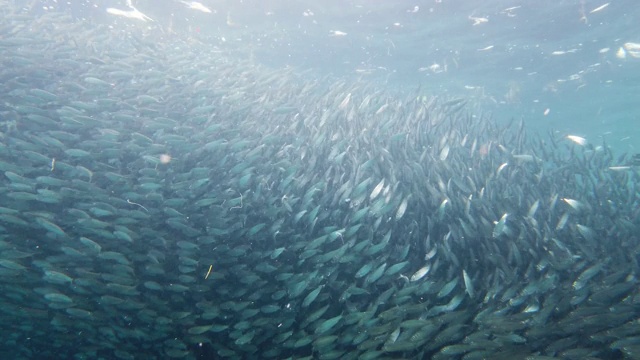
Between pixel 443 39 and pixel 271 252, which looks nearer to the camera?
pixel 271 252

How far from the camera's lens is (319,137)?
8273 mm

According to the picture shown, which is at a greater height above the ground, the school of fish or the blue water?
the blue water

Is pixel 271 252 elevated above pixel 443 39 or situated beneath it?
situated beneath

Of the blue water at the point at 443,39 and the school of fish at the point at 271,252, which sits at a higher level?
the blue water at the point at 443,39

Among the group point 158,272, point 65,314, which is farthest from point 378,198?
point 65,314

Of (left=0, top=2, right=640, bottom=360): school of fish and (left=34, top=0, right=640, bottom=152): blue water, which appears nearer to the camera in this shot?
(left=0, top=2, right=640, bottom=360): school of fish

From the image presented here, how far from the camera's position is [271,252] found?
6930 millimetres

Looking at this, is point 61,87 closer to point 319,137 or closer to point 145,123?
point 145,123

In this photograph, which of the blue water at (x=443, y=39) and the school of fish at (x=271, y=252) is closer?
the school of fish at (x=271, y=252)

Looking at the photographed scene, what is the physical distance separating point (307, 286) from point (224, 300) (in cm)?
154

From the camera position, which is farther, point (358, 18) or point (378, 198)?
point (358, 18)

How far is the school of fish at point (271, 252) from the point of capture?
603 cm

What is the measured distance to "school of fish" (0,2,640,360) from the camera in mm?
6027

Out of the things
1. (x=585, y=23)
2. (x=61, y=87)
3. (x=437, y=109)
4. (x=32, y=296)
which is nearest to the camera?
(x=32, y=296)
